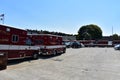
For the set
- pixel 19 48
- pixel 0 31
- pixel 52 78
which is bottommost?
pixel 52 78

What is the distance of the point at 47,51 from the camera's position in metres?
24.8

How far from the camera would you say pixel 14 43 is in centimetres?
1825

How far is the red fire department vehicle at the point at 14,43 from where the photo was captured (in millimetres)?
16812

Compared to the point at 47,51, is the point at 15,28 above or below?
above

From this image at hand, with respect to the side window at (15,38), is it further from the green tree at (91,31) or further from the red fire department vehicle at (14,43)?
the green tree at (91,31)

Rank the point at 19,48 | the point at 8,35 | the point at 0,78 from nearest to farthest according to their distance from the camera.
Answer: the point at 0,78 → the point at 8,35 → the point at 19,48

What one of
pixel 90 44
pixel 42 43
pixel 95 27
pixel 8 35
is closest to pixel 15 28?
pixel 8 35

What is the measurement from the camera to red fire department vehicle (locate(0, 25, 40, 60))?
55.2 feet

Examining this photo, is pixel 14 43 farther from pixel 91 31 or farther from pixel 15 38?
pixel 91 31

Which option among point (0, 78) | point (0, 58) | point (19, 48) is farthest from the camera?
point (19, 48)

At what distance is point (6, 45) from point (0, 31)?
4.35 ft

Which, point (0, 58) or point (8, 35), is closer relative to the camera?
point (0, 58)

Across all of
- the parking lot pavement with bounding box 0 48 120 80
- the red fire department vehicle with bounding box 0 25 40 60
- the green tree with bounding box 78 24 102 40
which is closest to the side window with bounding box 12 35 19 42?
the red fire department vehicle with bounding box 0 25 40 60

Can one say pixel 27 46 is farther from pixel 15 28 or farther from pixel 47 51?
pixel 47 51
